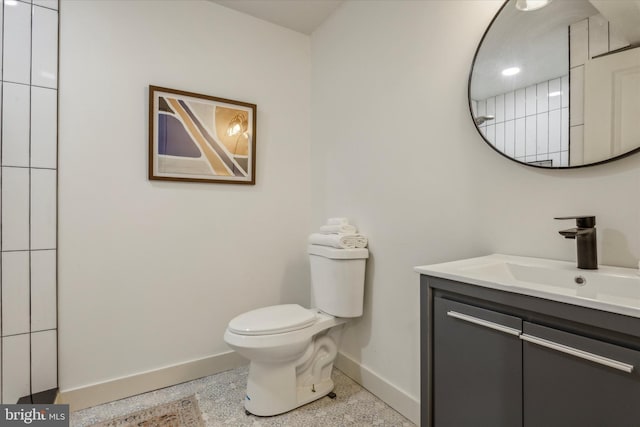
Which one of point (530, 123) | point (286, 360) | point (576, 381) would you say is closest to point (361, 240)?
point (286, 360)

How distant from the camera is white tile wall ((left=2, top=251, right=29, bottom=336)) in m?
1.55

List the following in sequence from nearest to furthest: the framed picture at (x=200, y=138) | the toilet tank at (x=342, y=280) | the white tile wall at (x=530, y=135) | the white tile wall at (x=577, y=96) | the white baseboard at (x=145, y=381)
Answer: the white tile wall at (x=577, y=96)
the white tile wall at (x=530, y=135)
the white baseboard at (x=145, y=381)
the toilet tank at (x=342, y=280)
the framed picture at (x=200, y=138)

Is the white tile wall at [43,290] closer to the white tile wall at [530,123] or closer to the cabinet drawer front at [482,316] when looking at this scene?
the cabinet drawer front at [482,316]

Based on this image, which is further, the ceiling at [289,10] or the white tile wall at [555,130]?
the ceiling at [289,10]

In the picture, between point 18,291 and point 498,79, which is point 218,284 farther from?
point 498,79

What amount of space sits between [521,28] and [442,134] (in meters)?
0.48

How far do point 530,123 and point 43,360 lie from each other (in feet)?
8.07

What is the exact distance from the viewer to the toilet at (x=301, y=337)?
1555 millimetres

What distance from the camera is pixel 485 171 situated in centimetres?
133

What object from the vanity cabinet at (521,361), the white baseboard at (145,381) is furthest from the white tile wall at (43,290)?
the vanity cabinet at (521,361)

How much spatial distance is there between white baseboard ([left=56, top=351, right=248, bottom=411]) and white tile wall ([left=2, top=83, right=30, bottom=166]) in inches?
47.7

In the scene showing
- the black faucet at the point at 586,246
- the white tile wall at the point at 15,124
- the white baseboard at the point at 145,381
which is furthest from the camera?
the white baseboard at the point at 145,381

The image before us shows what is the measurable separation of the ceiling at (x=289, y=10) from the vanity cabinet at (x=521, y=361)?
1.92 metres

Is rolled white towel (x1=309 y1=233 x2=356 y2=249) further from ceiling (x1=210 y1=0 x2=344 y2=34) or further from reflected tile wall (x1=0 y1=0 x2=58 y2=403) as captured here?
ceiling (x1=210 y1=0 x2=344 y2=34)
